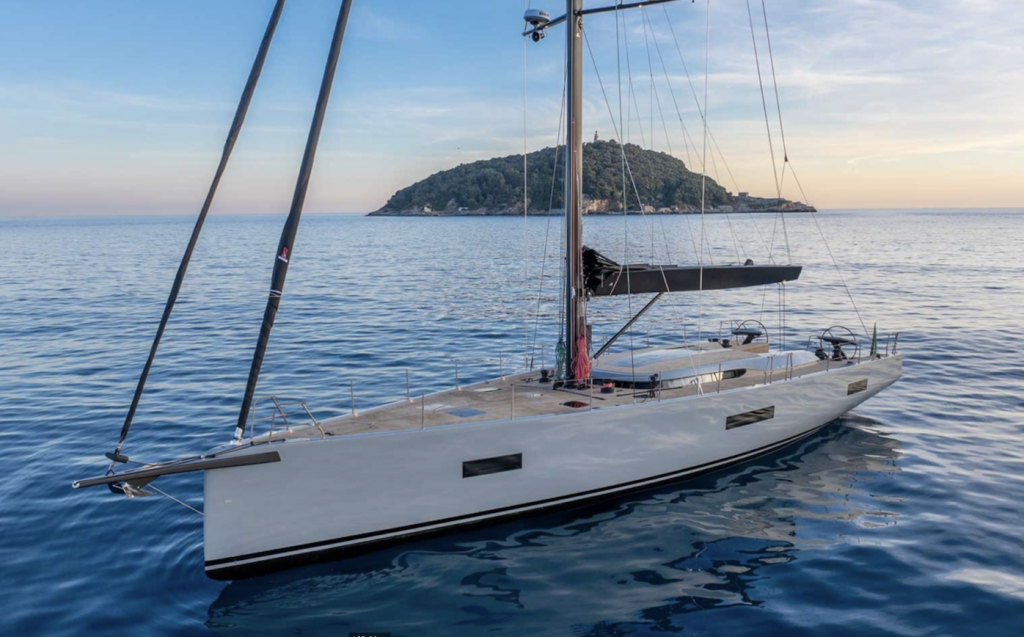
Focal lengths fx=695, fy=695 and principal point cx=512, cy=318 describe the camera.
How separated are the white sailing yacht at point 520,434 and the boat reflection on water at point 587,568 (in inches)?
15.8

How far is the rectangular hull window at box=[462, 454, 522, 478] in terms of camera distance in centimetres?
1059

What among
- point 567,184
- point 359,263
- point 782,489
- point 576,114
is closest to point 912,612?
point 782,489

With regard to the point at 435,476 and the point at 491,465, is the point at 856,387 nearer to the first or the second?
the point at 491,465

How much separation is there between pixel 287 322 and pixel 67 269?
3699 cm

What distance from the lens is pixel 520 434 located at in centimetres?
1080

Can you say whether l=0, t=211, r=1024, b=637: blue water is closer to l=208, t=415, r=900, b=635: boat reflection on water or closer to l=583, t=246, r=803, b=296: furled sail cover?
l=208, t=415, r=900, b=635: boat reflection on water

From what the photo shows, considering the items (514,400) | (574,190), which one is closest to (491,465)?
(514,400)

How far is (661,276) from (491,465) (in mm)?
5787

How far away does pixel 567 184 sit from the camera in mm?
13109

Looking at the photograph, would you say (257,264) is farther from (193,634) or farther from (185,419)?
(193,634)

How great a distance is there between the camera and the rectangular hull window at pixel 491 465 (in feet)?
34.7

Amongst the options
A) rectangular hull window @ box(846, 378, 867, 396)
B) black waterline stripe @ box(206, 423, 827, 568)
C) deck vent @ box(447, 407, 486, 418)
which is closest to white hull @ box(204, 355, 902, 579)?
black waterline stripe @ box(206, 423, 827, 568)

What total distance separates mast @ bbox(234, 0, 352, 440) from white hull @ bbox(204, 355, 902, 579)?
865 millimetres

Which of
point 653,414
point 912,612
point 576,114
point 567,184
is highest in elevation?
point 576,114
